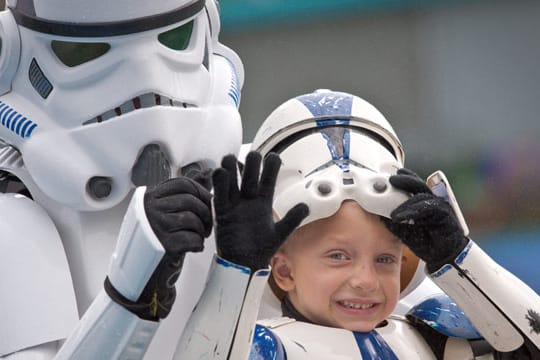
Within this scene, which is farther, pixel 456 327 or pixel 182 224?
pixel 456 327

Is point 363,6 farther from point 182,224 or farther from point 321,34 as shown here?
point 182,224

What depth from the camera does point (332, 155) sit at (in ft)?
7.42

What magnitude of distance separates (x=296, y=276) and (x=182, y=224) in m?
0.44

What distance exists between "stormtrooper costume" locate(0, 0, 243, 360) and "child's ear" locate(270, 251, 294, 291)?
0.41ft

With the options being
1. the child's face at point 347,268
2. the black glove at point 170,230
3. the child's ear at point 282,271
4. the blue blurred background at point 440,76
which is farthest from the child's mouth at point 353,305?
→ the blue blurred background at point 440,76

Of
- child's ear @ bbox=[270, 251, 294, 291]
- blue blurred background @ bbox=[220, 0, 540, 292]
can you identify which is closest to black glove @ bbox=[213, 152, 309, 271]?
child's ear @ bbox=[270, 251, 294, 291]

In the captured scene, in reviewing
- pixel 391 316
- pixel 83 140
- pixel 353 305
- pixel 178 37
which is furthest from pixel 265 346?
pixel 178 37

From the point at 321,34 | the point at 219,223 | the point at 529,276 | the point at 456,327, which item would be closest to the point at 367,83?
the point at 321,34

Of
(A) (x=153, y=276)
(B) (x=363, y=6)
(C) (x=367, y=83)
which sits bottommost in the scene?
(A) (x=153, y=276)

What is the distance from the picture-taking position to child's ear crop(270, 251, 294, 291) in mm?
2273

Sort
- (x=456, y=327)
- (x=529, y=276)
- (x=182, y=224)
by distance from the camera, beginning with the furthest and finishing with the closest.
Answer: (x=529, y=276)
(x=456, y=327)
(x=182, y=224)

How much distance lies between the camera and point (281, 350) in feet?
7.06

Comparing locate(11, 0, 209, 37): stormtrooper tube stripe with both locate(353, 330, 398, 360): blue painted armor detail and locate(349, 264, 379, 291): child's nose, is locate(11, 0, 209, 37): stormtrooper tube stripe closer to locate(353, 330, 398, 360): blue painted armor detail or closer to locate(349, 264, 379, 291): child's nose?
locate(349, 264, 379, 291): child's nose

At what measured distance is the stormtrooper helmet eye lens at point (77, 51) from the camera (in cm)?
221
